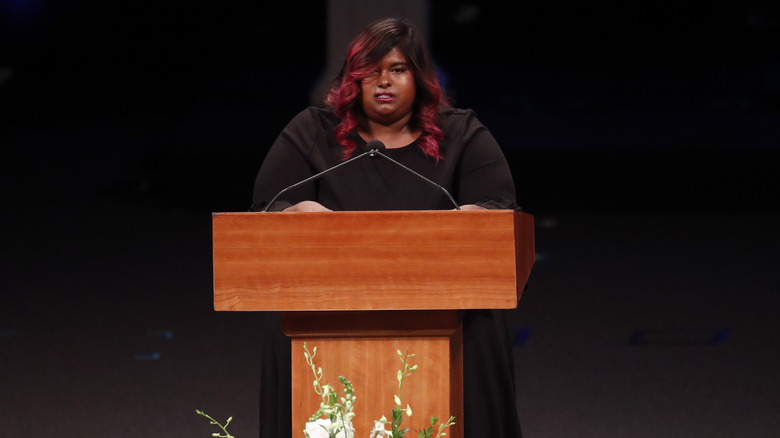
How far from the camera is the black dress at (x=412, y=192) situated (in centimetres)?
271

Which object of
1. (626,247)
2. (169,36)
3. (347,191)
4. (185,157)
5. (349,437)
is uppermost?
(169,36)

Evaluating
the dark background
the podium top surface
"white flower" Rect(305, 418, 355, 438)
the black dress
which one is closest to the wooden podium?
the podium top surface

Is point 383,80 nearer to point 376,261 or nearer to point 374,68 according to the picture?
point 374,68

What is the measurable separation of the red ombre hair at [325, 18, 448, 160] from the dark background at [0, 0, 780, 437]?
1474 millimetres

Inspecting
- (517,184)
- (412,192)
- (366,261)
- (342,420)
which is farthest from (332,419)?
(517,184)

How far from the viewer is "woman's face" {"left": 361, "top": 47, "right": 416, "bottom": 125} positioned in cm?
280

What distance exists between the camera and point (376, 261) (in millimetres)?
2115

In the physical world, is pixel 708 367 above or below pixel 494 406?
above

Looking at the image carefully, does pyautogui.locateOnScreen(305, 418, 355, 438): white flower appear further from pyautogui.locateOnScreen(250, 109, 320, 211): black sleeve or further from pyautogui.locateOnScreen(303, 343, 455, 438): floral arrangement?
pyautogui.locateOnScreen(250, 109, 320, 211): black sleeve

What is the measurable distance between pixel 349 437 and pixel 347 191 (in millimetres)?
896

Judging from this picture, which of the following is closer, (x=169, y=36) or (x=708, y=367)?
(x=708, y=367)

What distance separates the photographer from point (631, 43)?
40.2 feet

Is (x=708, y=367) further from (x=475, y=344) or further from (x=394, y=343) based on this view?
(x=394, y=343)

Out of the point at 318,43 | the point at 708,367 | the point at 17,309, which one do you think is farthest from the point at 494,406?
the point at 318,43
